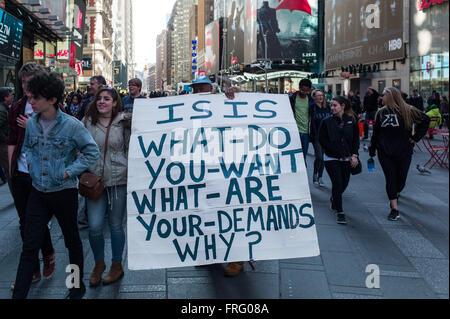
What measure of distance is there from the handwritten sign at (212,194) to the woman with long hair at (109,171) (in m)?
0.36

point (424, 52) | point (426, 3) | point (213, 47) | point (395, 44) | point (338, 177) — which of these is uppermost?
point (213, 47)

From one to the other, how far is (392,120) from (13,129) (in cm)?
465

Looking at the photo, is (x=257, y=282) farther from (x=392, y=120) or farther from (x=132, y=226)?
(x=392, y=120)

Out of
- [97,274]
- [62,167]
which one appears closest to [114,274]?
[97,274]

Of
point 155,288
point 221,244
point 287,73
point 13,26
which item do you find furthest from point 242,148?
point 287,73

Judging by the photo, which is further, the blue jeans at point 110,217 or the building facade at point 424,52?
the building facade at point 424,52

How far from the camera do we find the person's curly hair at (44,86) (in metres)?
3.59

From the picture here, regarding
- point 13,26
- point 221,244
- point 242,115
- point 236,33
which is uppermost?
point 236,33

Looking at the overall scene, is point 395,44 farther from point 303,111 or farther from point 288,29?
point 288,29

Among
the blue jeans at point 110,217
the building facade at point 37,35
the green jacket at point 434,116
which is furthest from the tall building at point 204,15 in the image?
the blue jeans at point 110,217

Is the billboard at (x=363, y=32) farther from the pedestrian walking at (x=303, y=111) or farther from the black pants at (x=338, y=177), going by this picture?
the black pants at (x=338, y=177)

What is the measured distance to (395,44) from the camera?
33406 millimetres

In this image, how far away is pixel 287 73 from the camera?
2601 inches

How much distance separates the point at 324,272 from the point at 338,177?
7.47 ft
